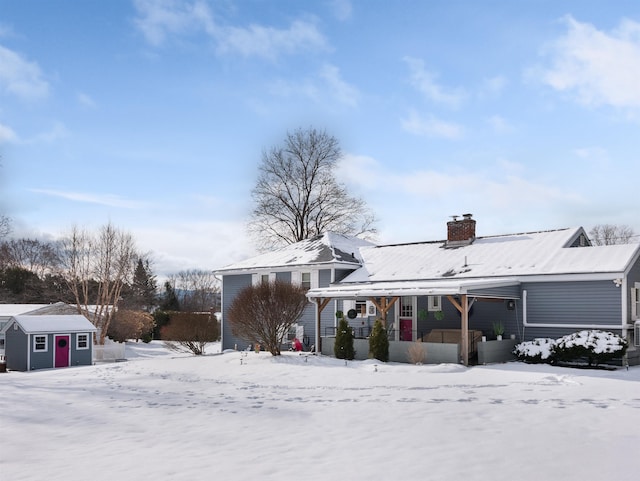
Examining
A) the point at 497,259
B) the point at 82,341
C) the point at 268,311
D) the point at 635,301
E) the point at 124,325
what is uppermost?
the point at 497,259

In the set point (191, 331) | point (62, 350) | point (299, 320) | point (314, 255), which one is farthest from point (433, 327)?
point (62, 350)

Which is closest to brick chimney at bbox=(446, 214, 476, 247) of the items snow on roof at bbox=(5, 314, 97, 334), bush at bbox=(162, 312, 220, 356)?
bush at bbox=(162, 312, 220, 356)

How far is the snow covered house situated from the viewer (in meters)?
19.3

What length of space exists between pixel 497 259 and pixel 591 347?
19.0 feet

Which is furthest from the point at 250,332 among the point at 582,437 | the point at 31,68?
the point at 582,437

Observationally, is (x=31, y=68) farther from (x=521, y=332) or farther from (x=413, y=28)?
(x=521, y=332)

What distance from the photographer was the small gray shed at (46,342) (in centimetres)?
2764

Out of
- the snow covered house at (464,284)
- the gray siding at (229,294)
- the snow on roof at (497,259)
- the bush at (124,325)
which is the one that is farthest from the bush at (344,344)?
the bush at (124,325)

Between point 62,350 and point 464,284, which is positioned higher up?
point 464,284

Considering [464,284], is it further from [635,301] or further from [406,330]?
[635,301]

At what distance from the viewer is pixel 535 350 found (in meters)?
19.2

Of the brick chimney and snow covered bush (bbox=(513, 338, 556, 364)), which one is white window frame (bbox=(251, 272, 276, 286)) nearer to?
the brick chimney

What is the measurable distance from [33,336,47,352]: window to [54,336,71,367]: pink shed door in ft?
1.84

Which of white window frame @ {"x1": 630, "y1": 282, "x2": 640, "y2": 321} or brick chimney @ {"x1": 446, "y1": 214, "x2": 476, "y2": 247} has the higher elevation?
brick chimney @ {"x1": 446, "y1": 214, "x2": 476, "y2": 247}
